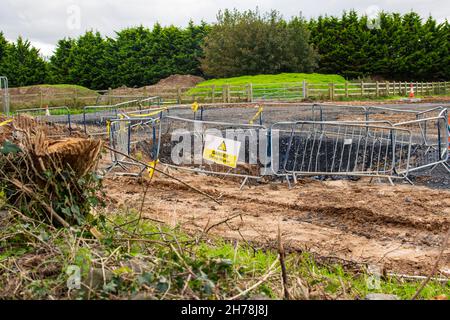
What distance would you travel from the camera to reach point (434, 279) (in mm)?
5590

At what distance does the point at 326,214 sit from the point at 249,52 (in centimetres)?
4523

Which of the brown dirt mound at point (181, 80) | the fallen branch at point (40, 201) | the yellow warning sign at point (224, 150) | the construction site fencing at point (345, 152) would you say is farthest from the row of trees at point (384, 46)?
the fallen branch at point (40, 201)

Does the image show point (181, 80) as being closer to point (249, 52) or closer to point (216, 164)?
point (249, 52)

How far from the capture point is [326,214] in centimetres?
912

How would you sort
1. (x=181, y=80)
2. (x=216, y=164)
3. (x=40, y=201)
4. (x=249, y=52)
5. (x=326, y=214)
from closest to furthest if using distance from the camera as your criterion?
(x=40, y=201) → (x=326, y=214) → (x=216, y=164) → (x=249, y=52) → (x=181, y=80)

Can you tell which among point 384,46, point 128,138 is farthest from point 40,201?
point 384,46

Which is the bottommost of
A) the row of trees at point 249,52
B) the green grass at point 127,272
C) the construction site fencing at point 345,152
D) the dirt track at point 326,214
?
the dirt track at point 326,214

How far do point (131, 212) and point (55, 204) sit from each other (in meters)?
2.00

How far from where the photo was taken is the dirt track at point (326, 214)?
7.08 m

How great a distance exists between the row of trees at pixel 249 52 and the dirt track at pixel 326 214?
43.1 m

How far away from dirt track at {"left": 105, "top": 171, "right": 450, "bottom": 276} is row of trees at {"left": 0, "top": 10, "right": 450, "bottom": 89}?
4305cm

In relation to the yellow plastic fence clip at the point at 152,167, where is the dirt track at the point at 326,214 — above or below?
below

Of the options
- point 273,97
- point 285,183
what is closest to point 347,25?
point 273,97

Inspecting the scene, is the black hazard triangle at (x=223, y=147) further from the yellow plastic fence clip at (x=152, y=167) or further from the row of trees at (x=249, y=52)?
the row of trees at (x=249, y=52)
